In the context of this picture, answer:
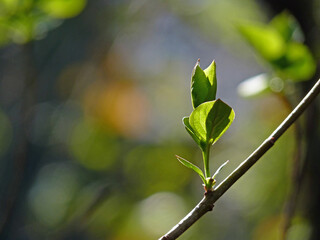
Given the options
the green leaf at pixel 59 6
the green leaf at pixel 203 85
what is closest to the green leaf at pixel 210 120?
the green leaf at pixel 203 85

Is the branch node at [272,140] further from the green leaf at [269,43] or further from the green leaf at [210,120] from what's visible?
the green leaf at [269,43]

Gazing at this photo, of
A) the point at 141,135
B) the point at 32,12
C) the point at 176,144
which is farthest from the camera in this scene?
the point at 141,135

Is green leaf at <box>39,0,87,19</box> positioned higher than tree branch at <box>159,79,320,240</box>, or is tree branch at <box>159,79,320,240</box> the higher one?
green leaf at <box>39,0,87,19</box>

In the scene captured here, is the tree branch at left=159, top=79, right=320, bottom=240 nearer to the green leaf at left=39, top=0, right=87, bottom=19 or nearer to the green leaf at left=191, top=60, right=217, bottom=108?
the green leaf at left=191, top=60, right=217, bottom=108

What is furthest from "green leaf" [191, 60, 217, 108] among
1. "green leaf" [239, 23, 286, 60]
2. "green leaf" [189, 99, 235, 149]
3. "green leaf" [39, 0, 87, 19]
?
"green leaf" [39, 0, 87, 19]

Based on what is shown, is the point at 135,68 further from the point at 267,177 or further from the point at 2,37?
the point at 2,37

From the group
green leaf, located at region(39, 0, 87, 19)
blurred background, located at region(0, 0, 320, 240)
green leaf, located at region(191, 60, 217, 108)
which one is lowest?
blurred background, located at region(0, 0, 320, 240)

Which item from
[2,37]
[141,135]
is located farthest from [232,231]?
[2,37]
